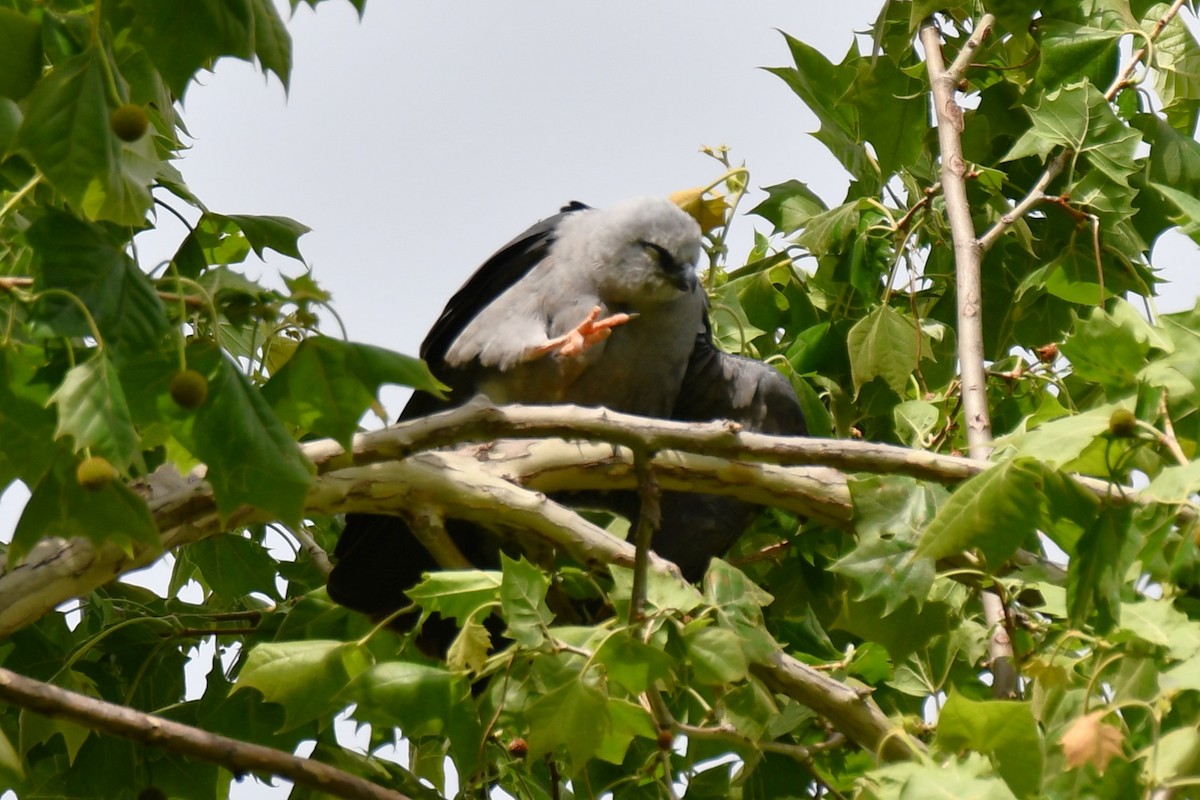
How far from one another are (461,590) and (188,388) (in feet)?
2.37

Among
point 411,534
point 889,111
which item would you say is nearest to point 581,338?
point 411,534

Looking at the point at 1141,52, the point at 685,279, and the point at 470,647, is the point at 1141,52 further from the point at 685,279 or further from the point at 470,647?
the point at 470,647

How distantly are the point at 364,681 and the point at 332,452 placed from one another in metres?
0.44

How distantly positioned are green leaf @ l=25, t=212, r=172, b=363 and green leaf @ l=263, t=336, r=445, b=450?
0.20m

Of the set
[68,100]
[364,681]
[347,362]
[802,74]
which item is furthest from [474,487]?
[802,74]

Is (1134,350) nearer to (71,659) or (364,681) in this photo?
(364,681)

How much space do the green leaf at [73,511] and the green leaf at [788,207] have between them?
2427 millimetres

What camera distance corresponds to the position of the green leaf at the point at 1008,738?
1938mm

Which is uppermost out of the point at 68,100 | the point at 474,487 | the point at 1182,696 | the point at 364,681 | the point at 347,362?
the point at 68,100

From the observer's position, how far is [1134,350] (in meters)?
2.14

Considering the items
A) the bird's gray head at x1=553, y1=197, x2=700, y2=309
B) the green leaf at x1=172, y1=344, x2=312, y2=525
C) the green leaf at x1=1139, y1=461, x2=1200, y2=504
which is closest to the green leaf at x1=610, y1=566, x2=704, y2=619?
the green leaf at x1=172, y1=344, x2=312, y2=525

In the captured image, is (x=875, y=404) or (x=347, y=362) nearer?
(x=347, y=362)

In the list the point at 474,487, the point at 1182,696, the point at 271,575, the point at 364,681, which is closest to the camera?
the point at 1182,696

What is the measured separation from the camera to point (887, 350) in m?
3.58
